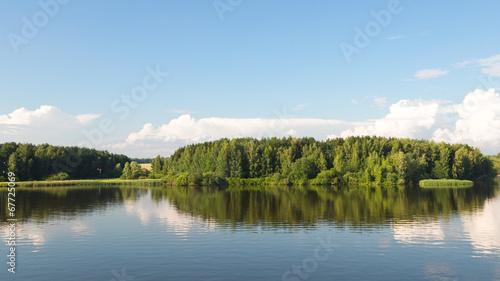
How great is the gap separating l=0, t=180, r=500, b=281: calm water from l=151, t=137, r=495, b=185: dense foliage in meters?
93.4

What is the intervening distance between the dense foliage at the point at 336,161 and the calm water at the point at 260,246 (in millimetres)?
93390

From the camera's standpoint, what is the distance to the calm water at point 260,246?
88.6ft

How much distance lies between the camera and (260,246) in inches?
1380

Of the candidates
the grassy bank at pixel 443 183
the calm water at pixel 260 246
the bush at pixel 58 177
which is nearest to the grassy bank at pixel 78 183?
the bush at pixel 58 177

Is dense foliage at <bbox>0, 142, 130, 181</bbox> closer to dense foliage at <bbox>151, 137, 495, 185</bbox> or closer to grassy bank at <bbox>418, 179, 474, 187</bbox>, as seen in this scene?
dense foliage at <bbox>151, 137, 495, 185</bbox>

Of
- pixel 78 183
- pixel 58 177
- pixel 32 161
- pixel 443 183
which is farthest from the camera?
pixel 58 177

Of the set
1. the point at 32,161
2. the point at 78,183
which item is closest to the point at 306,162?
the point at 78,183

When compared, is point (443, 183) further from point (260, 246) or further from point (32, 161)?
point (32, 161)

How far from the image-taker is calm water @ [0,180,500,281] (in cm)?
2700

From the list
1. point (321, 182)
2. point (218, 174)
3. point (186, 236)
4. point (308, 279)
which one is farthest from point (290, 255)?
point (218, 174)

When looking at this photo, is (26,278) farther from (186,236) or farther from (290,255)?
(290,255)

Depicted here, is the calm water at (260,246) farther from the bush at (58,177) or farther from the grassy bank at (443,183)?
the bush at (58,177)

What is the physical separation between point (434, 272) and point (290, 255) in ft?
37.9

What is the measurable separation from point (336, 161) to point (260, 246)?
13176 centimetres
